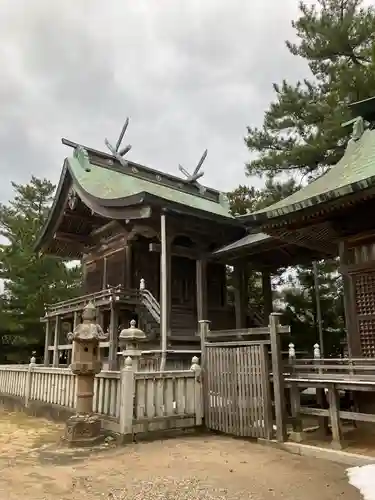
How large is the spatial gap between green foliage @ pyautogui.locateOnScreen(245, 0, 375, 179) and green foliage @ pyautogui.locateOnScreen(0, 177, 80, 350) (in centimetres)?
1128

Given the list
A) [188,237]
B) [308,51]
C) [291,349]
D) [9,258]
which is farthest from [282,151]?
[9,258]

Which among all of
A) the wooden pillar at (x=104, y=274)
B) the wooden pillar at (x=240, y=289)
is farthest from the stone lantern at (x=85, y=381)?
the wooden pillar at (x=104, y=274)

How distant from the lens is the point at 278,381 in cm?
714

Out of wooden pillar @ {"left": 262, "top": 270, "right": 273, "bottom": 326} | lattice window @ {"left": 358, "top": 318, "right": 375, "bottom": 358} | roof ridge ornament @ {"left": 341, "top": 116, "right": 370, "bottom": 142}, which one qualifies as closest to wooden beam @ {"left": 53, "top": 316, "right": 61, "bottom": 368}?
wooden pillar @ {"left": 262, "top": 270, "right": 273, "bottom": 326}

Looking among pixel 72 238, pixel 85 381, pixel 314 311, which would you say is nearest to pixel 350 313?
pixel 85 381

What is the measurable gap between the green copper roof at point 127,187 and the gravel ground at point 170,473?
8.09 meters

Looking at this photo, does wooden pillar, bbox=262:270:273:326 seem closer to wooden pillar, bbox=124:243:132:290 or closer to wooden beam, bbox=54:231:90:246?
wooden pillar, bbox=124:243:132:290

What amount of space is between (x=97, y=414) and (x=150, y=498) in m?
3.85

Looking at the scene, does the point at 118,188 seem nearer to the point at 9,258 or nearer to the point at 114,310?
the point at 114,310

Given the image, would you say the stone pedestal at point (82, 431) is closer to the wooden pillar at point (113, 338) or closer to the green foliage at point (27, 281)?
the wooden pillar at point (113, 338)

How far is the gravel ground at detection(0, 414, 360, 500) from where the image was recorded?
4676mm

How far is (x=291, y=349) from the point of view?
340 inches

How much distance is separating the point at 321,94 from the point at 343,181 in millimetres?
12274

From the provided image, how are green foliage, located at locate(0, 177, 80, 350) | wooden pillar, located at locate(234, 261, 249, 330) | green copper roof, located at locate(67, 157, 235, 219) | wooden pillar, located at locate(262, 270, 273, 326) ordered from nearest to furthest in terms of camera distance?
wooden pillar, located at locate(234, 261, 249, 330)
wooden pillar, located at locate(262, 270, 273, 326)
green copper roof, located at locate(67, 157, 235, 219)
green foliage, located at locate(0, 177, 80, 350)
